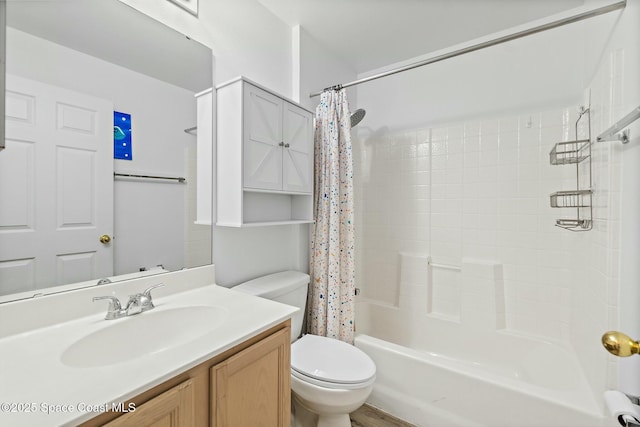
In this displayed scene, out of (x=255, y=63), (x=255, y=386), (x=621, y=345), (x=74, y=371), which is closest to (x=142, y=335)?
(x=74, y=371)

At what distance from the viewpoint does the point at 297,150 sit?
1670mm

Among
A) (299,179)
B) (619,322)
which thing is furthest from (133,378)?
(619,322)

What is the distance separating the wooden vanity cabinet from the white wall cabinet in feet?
1.96

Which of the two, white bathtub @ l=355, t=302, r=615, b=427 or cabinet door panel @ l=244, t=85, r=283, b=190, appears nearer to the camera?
white bathtub @ l=355, t=302, r=615, b=427

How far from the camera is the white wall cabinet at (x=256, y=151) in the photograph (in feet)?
4.46

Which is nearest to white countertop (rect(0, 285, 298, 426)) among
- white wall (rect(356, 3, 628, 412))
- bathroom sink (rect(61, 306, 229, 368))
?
bathroom sink (rect(61, 306, 229, 368))

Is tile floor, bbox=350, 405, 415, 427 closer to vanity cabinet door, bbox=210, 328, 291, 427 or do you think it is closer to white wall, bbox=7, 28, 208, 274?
vanity cabinet door, bbox=210, 328, 291, 427

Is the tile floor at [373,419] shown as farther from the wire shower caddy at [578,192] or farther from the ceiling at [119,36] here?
the ceiling at [119,36]

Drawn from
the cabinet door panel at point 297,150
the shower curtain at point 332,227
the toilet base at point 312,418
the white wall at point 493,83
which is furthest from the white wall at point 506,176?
the toilet base at point 312,418

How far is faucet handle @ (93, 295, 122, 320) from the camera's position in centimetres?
100

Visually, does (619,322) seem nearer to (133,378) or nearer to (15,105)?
(133,378)

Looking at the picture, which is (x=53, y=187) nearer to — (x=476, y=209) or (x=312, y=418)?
(x=312, y=418)

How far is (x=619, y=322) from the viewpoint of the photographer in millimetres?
1081

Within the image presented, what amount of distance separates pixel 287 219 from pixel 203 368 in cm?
116
